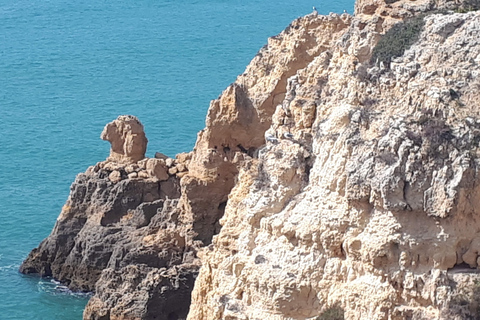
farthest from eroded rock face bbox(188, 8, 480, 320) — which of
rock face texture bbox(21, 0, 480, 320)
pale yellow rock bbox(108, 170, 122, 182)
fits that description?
pale yellow rock bbox(108, 170, 122, 182)

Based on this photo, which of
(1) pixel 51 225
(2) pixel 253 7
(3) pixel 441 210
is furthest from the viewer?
(2) pixel 253 7

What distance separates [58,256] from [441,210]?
91.9 feet

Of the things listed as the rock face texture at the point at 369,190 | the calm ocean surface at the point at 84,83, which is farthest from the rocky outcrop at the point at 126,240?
the rock face texture at the point at 369,190

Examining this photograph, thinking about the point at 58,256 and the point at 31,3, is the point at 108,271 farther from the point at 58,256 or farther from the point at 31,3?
the point at 31,3

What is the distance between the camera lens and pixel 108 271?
46469 millimetres

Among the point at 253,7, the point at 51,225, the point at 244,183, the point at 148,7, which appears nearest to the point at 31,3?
the point at 148,7

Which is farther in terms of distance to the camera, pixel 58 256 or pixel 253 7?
pixel 253 7

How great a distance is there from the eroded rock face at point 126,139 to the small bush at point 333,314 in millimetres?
23855

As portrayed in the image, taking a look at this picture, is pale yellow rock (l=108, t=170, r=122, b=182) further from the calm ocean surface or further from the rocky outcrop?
the calm ocean surface

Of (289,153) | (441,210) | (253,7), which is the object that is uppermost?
(253,7)

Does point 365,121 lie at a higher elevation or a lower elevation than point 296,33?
lower

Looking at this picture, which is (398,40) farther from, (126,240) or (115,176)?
(115,176)

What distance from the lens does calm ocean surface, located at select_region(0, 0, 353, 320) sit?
63.9m

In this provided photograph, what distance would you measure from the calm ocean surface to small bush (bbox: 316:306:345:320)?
21.3 m
